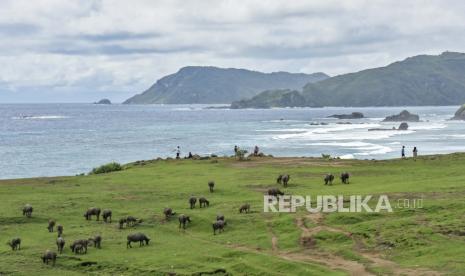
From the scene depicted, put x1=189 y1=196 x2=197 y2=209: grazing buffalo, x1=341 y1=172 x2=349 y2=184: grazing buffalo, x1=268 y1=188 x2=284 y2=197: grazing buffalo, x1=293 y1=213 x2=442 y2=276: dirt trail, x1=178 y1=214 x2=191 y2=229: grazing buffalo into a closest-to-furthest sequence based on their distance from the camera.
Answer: x1=293 y1=213 x2=442 y2=276: dirt trail → x1=178 y1=214 x2=191 y2=229: grazing buffalo → x1=189 y1=196 x2=197 y2=209: grazing buffalo → x1=268 y1=188 x2=284 y2=197: grazing buffalo → x1=341 y1=172 x2=349 y2=184: grazing buffalo

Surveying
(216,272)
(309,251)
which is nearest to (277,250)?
(309,251)

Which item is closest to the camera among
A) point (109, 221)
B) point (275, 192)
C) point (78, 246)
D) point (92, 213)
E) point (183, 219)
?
point (78, 246)

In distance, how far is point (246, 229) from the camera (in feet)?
140

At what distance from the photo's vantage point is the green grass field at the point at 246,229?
34969 millimetres

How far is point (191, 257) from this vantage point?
3672cm

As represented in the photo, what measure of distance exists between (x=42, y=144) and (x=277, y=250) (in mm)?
134144

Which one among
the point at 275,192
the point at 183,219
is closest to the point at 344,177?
the point at 275,192

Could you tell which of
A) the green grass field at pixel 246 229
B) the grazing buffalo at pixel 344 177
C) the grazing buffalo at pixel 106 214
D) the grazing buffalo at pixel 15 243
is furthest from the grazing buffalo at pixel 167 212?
the grazing buffalo at pixel 344 177

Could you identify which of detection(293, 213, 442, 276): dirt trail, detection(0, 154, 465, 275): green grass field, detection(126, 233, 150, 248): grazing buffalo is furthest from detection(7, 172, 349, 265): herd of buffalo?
detection(293, 213, 442, 276): dirt trail

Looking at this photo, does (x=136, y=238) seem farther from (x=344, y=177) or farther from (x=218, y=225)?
(x=344, y=177)

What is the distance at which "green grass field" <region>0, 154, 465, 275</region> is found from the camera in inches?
1377

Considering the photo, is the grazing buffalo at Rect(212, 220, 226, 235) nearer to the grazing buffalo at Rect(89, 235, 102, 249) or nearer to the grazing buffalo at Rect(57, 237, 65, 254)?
the grazing buffalo at Rect(89, 235, 102, 249)

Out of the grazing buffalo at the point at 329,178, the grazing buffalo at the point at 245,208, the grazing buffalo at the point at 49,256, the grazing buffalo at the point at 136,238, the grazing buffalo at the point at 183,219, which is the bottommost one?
the grazing buffalo at the point at 49,256

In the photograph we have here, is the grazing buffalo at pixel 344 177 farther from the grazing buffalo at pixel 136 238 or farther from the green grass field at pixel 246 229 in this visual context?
the grazing buffalo at pixel 136 238
